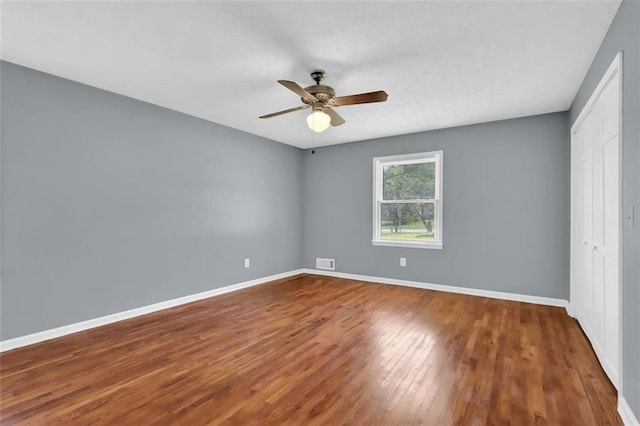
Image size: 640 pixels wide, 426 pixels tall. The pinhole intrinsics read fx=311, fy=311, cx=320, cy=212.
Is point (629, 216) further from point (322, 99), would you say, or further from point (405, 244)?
point (405, 244)

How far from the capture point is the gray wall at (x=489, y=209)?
162 inches

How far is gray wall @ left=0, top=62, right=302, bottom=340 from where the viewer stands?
113 inches

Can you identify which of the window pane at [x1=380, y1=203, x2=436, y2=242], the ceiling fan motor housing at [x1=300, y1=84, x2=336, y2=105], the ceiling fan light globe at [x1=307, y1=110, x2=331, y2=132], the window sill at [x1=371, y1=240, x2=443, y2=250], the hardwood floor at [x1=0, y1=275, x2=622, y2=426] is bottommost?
the hardwood floor at [x1=0, y1=275, x2=622, y2=426]

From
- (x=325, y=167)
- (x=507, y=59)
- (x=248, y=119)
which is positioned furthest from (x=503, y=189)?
(x=248, y=119)

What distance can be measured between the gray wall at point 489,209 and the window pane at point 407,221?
24cm

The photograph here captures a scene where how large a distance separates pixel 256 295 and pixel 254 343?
174cm

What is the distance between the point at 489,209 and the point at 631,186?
2.87 meters

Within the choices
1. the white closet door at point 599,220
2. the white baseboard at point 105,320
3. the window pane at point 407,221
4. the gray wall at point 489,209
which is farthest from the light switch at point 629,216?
the white baseboard at point 105,320

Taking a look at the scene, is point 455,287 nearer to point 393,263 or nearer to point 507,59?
point 393,263

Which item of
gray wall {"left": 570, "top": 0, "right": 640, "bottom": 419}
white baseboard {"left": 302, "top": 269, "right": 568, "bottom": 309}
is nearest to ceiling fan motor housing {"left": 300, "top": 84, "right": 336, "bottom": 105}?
gray wall {"left": 570, "top": 0, "right": 640, "bottom": 419}

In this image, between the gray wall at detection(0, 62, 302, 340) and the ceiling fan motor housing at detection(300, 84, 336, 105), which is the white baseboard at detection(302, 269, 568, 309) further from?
the ceiling fan motor housing at detection(300, 84, 336, 105)

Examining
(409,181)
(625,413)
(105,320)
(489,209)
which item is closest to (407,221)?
(409,181)

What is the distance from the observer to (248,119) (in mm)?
4473

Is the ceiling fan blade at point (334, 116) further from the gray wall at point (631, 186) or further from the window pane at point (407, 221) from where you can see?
the window pane at point (407, 221)
